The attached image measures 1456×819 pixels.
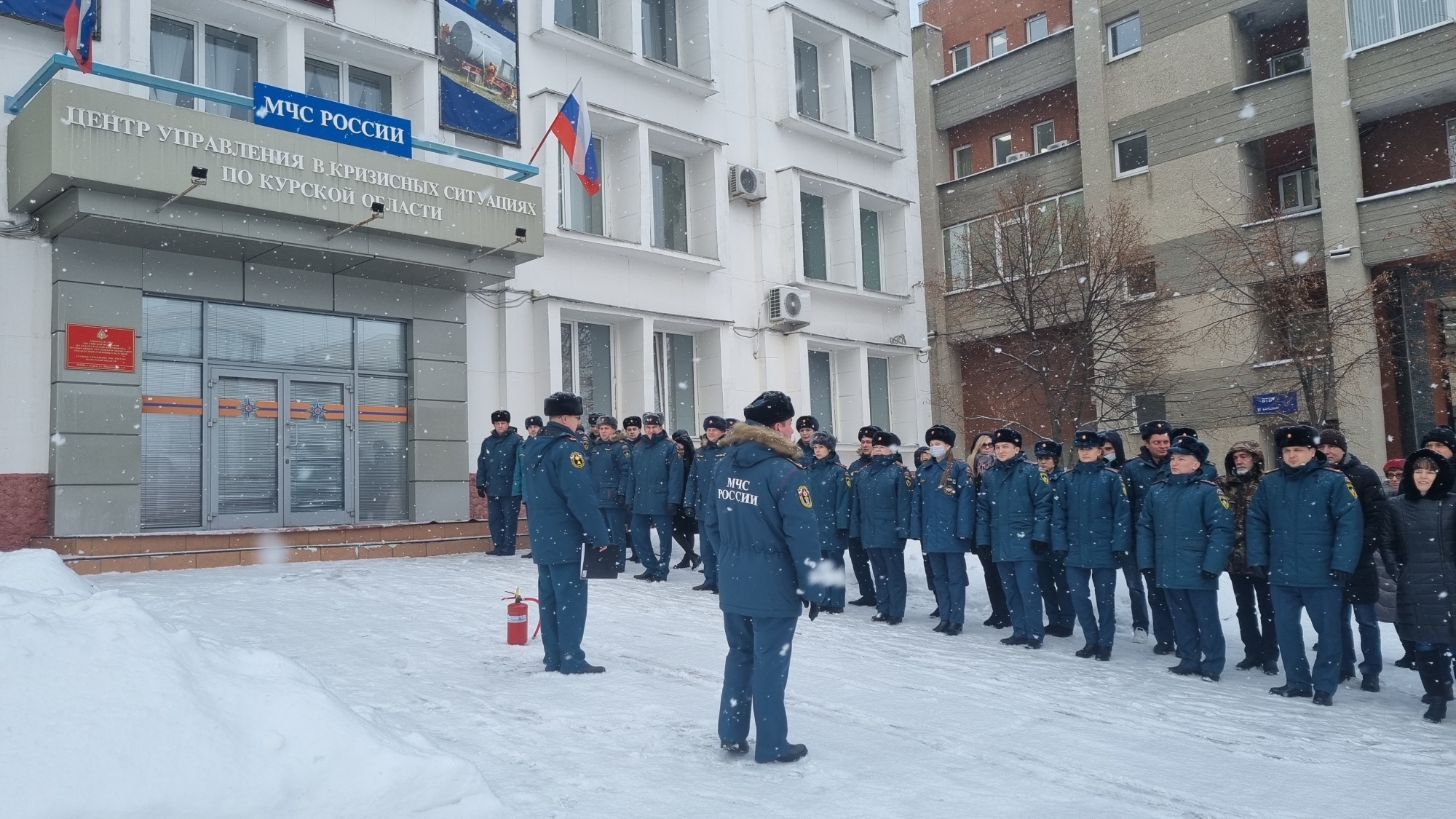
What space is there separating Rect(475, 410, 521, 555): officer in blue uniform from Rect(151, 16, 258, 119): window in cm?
558

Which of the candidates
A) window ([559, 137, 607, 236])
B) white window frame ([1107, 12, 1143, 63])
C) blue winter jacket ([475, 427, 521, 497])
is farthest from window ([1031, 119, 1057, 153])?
blue winter jacket ([475, 427, 521, 497])

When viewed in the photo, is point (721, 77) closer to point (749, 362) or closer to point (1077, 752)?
point (749, 362)

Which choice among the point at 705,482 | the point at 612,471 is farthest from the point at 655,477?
the point at 705,482

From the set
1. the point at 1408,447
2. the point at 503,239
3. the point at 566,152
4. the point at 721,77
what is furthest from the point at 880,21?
the point at 1408,447

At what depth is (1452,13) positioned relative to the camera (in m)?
21.6

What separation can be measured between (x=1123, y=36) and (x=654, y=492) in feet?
69.8

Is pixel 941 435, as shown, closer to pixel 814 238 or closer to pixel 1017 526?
pixel 1017 526

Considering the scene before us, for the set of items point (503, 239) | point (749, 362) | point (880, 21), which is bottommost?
point (749, 362)

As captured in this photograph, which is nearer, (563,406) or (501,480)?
(563,406)

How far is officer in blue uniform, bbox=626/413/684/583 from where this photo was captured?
1344cm

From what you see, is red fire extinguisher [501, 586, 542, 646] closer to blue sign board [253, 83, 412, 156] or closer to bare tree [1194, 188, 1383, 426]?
blue sign board [253, 83, 412, 156]

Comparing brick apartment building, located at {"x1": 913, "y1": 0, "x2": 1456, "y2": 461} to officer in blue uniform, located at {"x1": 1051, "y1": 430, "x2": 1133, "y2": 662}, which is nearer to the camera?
officer in blue uniform, located at {"x1": 1051, "y1": 430, "x2": 1133, "y2": 662}

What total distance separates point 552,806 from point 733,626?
144 centimetres

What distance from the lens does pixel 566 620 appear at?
770 centimetres
